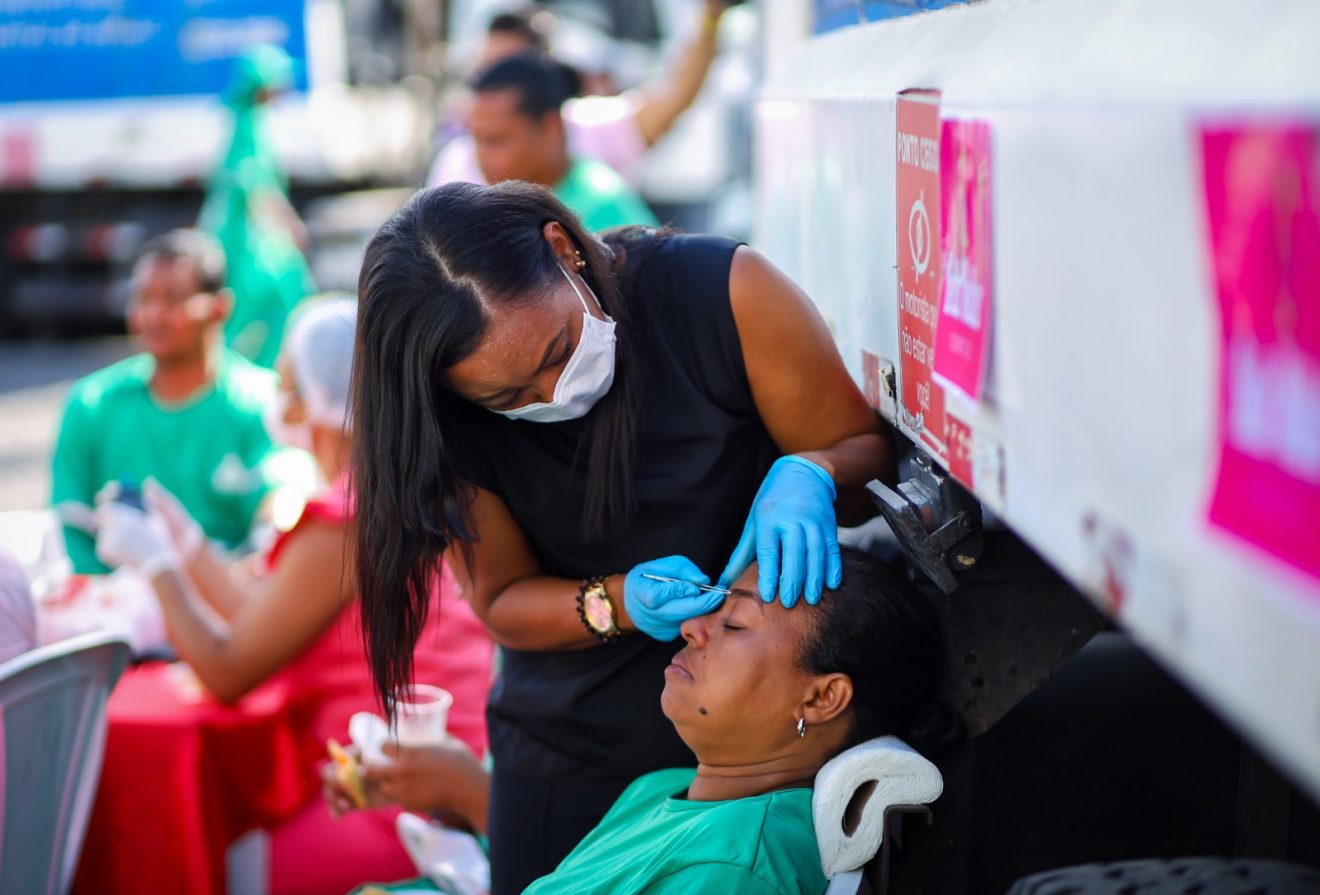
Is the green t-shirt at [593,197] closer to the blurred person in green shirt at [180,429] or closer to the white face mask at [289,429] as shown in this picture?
the white face mask at [289,429]

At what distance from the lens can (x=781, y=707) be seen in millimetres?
1679

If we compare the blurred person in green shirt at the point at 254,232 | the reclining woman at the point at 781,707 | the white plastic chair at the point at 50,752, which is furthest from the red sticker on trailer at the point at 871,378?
the blurred person in green shirt at the point at 254,232

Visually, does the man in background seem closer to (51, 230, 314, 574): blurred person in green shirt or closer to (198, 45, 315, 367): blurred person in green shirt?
(51, 230, 314, 574): blurred person in green shirt

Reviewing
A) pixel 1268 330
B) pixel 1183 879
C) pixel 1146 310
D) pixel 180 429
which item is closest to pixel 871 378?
pixel 1183 879

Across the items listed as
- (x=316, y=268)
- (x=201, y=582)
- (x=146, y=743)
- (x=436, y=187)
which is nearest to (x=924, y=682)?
(x=436, y=187)

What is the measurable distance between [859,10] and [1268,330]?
1.48 m

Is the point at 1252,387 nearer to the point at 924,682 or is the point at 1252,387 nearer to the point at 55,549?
the point at 924,682

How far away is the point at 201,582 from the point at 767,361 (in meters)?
1.71

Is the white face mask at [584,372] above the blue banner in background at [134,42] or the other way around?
the other way around

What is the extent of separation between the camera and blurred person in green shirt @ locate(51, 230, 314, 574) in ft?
12.9

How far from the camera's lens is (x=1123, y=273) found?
0.71 m

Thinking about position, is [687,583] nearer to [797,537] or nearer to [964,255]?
[797,537]

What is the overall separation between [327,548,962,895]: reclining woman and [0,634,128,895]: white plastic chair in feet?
3.15

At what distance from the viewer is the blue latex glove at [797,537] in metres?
1.55
